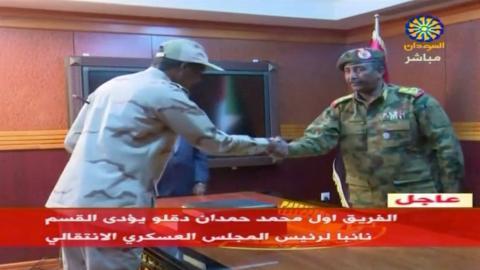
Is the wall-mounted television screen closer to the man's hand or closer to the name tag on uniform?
the man's hand

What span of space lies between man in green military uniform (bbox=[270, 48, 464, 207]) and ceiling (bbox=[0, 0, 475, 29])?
51.9 inches

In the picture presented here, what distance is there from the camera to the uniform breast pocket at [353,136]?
2.51 metres

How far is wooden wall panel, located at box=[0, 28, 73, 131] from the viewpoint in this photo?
3592 millimetres

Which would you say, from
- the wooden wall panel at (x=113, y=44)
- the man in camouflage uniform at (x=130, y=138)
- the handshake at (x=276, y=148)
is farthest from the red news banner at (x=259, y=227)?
the wooden wall panel at (x=113, y=44)

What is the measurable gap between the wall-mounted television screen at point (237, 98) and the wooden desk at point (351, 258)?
243 cm

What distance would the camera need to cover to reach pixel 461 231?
1.81m

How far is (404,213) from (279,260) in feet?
2.35

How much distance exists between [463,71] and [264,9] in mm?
1417

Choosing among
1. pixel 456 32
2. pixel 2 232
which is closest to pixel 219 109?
pixel 456 32

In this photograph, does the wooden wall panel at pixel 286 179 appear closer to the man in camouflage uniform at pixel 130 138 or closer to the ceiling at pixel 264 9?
the ceiling at pixel 264 9

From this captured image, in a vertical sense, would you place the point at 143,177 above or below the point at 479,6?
below

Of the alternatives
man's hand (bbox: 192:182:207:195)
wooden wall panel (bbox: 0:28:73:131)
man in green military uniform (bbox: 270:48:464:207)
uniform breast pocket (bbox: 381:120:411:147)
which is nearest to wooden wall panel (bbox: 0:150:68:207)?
wooden wall panel (bbox: 0:28:73:131)

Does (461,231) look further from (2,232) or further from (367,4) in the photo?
(367,4)

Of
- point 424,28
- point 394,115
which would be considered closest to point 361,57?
point 394,115
